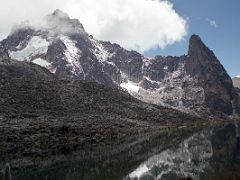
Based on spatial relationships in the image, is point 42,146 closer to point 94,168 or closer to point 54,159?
point 54,159

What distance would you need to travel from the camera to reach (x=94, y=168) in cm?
5969

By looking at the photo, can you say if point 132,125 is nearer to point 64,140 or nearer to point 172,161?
point 64,140

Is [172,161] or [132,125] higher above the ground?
[132,125]

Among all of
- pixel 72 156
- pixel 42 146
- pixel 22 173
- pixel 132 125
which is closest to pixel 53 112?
pixel 132 125

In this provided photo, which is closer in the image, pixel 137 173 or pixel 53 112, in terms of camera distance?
pixel 137 173

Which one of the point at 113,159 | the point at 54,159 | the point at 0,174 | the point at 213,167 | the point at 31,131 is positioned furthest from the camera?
the point at 31,131

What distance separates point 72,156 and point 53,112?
11991 centimetres

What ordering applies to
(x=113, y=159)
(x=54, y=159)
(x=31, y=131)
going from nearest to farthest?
(x=113, y=159) → (x=54, y=159) → (x=31, y=131)

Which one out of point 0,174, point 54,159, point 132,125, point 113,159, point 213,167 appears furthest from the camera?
point 132,125

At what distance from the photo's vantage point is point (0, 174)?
192 feet

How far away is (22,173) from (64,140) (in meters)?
57.7

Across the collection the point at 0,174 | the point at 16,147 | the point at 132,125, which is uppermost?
the point at 132,125


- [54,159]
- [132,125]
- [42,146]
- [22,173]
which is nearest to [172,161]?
[22,173]

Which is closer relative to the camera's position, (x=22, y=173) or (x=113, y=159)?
(x=22, y=173)
